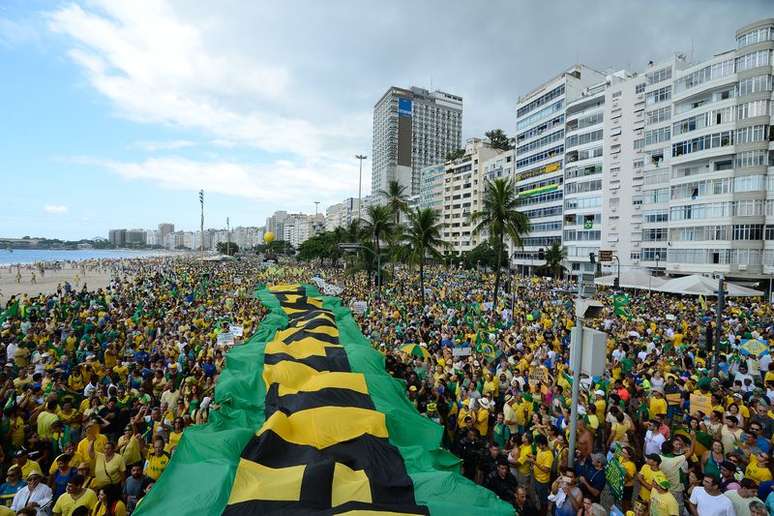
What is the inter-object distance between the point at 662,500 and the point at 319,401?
17.2ft

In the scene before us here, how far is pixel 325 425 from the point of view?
22.5 ft

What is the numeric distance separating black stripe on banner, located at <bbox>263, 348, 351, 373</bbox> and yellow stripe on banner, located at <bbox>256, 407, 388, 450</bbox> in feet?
9.16

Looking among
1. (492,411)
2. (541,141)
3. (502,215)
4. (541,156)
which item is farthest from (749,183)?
(492,411)

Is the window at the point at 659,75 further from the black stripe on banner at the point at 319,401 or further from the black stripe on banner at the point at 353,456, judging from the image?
the black stripe on banner at the point at 353,456

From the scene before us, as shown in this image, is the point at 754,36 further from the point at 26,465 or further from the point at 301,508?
the point at 26,465

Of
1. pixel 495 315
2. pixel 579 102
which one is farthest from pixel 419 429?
pixel 579 102

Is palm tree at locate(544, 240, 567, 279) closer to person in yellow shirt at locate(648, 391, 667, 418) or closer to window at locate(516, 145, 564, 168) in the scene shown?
window at locate(516, 145, 564, 168)

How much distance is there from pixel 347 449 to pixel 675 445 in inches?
198

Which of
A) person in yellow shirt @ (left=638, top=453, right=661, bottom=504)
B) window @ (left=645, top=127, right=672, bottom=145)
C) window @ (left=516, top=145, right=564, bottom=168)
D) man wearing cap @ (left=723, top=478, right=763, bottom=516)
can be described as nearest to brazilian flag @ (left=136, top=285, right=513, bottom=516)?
person in yellow shirt @ (left=638, top=453, right=661, bottom=504)

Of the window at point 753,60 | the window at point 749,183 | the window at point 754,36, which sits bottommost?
the window at point 749,183

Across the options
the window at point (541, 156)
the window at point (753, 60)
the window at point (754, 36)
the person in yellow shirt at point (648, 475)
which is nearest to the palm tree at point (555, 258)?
the window at point (541, 156)

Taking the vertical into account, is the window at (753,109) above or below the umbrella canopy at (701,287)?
above

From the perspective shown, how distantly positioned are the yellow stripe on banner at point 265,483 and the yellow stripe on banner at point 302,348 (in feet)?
16.0

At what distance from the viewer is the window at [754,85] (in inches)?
1436
